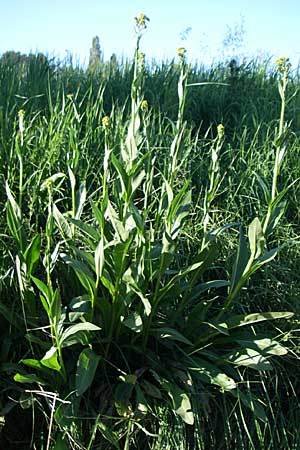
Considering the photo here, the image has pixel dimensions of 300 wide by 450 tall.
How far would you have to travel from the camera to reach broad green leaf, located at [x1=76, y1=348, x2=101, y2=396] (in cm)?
194

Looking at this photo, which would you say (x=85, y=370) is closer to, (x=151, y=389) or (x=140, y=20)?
(x=151, y=389)

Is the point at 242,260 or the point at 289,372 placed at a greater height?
the point at 242,260

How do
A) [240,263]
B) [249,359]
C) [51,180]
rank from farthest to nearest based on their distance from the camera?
[240,263] < [249,359] < [51,180]

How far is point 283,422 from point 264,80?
2.85 m

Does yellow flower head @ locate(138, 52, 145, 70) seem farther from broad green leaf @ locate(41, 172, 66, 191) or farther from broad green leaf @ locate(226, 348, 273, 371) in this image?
broad green leaf @ locate(226, 348, 273, 371)

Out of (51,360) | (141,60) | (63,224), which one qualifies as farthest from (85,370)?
(141,60)

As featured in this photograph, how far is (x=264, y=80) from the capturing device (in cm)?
443

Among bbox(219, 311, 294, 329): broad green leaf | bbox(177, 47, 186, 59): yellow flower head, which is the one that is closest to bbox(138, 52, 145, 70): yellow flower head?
bbox(177, 47, 186, 59): yellow flower head

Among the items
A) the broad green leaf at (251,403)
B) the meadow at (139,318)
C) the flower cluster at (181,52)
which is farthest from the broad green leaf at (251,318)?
the flower cluster at (181,52)

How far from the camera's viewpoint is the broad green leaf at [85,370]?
1.94 meters

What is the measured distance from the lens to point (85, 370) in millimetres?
1973

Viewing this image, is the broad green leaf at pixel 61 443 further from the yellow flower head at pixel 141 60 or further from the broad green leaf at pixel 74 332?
the yellow flower head at pixel 141 60

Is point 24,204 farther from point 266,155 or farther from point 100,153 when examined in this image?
point 266,155

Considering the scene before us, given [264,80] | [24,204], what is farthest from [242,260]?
[264,80]
